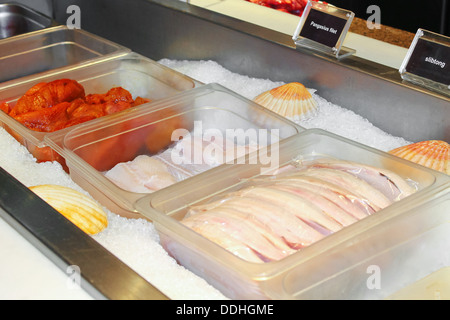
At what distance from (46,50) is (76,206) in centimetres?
98

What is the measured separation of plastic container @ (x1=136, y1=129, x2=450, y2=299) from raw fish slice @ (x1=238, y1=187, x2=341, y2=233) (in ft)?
0.14

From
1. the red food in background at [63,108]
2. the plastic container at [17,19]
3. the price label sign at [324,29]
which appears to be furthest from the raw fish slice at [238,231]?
the plastic container at [17,19]

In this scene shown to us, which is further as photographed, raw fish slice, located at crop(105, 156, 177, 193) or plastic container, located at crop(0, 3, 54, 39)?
plastic container, located at crop(0, 3, 54, 39)

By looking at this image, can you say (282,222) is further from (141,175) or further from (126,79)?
(126,79)

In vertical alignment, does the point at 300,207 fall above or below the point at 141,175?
above

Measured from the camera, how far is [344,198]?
3.33 ft

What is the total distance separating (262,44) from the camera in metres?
1.68

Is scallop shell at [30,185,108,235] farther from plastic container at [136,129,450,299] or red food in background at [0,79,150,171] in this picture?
red food in background at [0,79,150,171]

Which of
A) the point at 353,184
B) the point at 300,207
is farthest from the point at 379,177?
the point at 300,207

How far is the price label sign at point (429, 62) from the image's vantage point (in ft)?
4.42

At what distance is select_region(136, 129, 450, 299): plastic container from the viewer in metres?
0.84

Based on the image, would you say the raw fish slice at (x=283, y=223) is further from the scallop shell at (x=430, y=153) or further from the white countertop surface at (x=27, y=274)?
the scallop shell at (x=430, y=153)

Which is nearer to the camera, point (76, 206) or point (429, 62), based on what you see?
point (76, 206)

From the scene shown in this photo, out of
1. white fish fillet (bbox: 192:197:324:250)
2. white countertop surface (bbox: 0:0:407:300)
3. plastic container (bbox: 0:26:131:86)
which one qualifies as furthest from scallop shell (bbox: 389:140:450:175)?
plastic container (bbox: 0:26:131:86)
